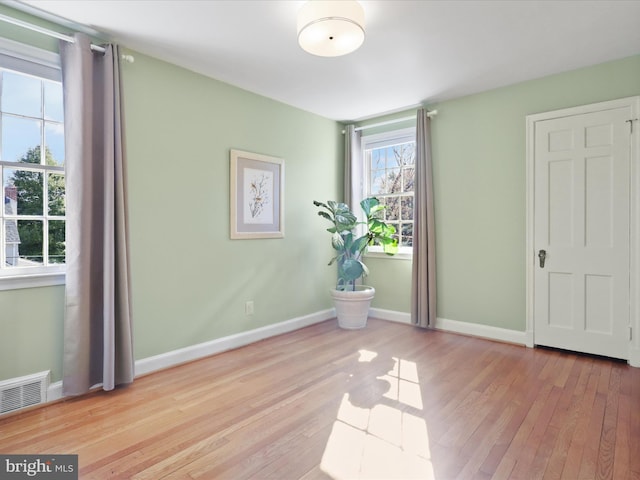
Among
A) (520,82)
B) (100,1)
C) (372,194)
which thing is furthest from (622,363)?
(100,1)

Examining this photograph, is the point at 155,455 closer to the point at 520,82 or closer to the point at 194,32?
the point at 194,32

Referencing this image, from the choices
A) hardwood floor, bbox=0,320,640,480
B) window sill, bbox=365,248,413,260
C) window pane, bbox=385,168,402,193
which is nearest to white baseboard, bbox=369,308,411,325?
window sill, bbox=365,248,413,260

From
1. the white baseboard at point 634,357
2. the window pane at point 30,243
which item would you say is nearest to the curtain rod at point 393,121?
the white baseboard at point 634,357

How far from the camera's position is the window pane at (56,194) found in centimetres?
255

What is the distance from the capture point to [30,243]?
2.45 meters

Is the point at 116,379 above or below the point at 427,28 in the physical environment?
below

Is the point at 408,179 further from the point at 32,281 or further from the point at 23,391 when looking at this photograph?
the point at 23,391

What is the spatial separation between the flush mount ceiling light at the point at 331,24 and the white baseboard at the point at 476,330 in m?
3.05

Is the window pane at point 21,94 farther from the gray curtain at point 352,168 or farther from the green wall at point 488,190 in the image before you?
the green wall at point 488,190

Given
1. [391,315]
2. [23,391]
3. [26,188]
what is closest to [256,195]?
[26,188]

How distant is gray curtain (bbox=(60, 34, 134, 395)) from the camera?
244 centimetres

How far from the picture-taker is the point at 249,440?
1.98 meters

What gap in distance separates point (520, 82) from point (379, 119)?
1.63m

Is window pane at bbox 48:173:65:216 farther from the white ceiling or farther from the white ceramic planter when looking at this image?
the white ceramic planter
